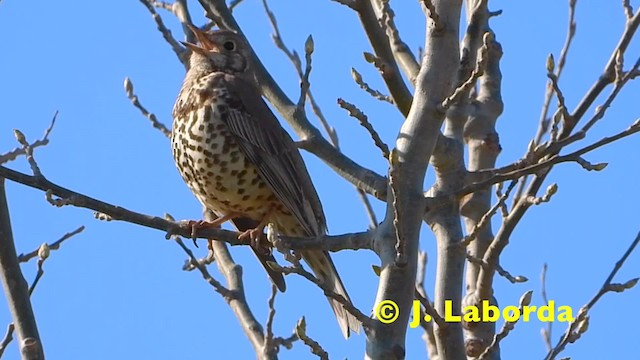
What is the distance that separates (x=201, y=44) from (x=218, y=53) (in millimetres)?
126

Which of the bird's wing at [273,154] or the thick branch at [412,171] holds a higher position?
the bird's wing at [273,154]

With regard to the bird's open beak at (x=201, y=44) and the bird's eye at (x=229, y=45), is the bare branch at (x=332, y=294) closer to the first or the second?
the bird's open beak at (x=201, y=44)

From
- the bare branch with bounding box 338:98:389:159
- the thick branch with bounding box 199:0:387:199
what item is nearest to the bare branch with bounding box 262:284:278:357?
the thick branch with bounding box 199:0:387:199

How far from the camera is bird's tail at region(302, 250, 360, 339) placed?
540cm

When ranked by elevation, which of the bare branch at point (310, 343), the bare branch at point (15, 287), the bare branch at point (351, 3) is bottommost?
the bare branch at point (310, 343)

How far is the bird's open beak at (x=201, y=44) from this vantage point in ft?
21.6

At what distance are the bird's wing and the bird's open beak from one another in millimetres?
352

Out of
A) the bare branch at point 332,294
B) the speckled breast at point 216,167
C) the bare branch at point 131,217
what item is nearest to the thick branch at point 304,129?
the speckled breast at point 216,167

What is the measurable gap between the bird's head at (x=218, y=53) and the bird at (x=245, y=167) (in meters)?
0.31

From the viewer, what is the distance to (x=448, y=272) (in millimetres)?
5141

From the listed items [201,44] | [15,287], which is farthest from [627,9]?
[15,287]

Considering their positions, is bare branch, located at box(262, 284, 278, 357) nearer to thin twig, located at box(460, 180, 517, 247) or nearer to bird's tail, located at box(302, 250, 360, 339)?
bird's tail, located at box(302, 250, 360, 339)

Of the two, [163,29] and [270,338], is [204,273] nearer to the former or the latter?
[270,338]

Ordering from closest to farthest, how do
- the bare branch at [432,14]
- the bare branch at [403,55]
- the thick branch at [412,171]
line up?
1. the thick branch at [412,171]
2. the bare branch at [432,14]
3. the bare branch at [403,55]
